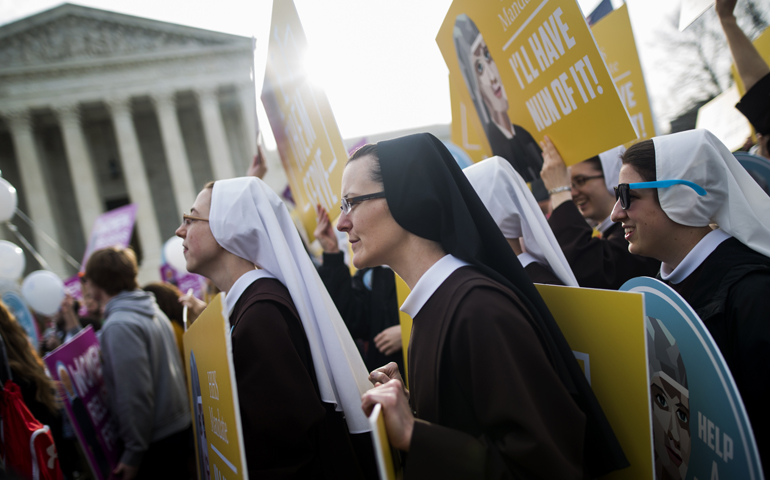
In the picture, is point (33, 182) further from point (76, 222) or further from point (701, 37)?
point (701, 37)

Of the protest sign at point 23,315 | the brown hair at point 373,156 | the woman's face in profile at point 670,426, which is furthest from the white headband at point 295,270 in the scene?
the protest sign at point 23,315

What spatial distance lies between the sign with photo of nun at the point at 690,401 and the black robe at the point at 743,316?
0.20 m

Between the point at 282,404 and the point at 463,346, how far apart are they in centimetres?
87

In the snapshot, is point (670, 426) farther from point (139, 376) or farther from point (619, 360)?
point (139, 376)

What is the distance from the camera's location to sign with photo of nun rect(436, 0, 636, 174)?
7.06 ft

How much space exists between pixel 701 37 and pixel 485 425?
1972 centimetres

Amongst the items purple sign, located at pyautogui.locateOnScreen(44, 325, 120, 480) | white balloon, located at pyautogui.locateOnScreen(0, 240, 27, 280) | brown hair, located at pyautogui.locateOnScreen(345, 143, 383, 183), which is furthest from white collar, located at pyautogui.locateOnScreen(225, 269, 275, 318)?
white balloon, located at pyautogui.locateOnScreen(0, 240, 27, 280)

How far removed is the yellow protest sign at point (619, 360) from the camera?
4.50 feet

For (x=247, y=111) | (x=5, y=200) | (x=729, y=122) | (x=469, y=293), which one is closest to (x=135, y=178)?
(x=247, y=111)

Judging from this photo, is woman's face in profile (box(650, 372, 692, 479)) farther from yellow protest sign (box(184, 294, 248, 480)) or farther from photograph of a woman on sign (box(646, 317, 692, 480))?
yellow protest sign (box(184, 294, 248, 480))

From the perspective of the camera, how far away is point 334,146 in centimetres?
282

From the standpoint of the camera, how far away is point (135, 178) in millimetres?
26281

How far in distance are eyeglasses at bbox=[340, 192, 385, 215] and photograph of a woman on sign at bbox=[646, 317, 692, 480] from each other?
1.12m

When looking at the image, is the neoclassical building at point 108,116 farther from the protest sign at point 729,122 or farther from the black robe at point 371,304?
the protest sign at point 729,122
